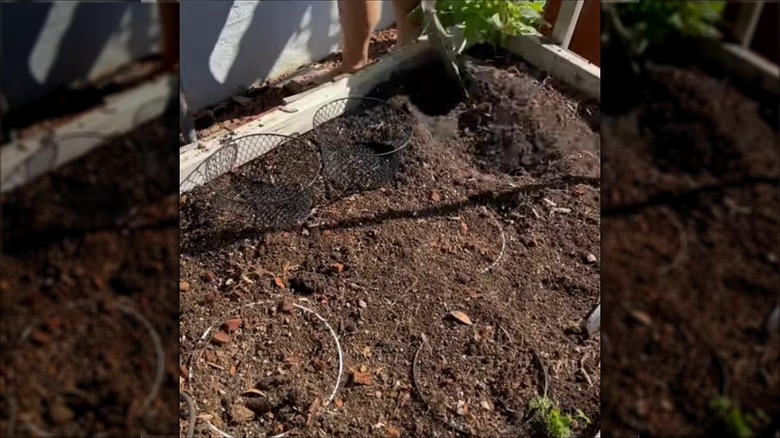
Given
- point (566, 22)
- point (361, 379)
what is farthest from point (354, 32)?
point (361, 379)

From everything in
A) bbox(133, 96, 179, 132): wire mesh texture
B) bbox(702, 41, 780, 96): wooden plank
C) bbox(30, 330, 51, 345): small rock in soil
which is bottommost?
bbox(30, 330, 51, 345): small rock in soil

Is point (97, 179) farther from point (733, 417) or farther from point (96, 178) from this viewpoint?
point (733, 417)

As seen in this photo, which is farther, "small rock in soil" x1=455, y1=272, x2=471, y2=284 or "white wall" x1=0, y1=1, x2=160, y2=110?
"small rock in soil" x1=455, y1=272, x2=471, y2=284

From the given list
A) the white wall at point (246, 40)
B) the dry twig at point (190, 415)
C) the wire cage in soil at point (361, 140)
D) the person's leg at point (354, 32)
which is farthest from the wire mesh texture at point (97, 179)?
the person's leg at point (354, 32)

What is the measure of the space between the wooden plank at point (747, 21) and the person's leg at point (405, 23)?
2230mm

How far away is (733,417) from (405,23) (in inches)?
90.1

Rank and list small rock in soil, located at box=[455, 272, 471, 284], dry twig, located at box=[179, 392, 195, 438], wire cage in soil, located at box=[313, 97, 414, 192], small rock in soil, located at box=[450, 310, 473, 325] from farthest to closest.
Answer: wire cage in soil, located at box=[313, 97, 414, 192] < small rock in soil, located at box=[455, 272, 471, 284] < small rock in soil, located at box=[450, 310, 473, 325] < dry twig, located at box=[179, 392, 195, 438]

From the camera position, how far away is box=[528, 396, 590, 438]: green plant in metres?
1.42

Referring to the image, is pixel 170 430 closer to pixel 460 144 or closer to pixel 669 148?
pixel 669 148

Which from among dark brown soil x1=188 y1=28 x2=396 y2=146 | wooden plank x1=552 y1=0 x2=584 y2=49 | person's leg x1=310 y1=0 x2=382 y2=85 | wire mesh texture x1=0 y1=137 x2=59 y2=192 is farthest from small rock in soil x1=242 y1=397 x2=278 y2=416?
wooden plank x1=552 y1=0 x2=584 y2=49

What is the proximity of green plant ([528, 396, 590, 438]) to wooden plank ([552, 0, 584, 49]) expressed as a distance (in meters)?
1.55

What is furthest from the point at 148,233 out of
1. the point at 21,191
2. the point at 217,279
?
the point at 217,279

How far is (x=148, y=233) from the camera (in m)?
0.35

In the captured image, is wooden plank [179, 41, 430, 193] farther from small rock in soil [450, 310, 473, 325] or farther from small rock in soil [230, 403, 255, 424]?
small rock in soil [450, 310, 473, 325]
